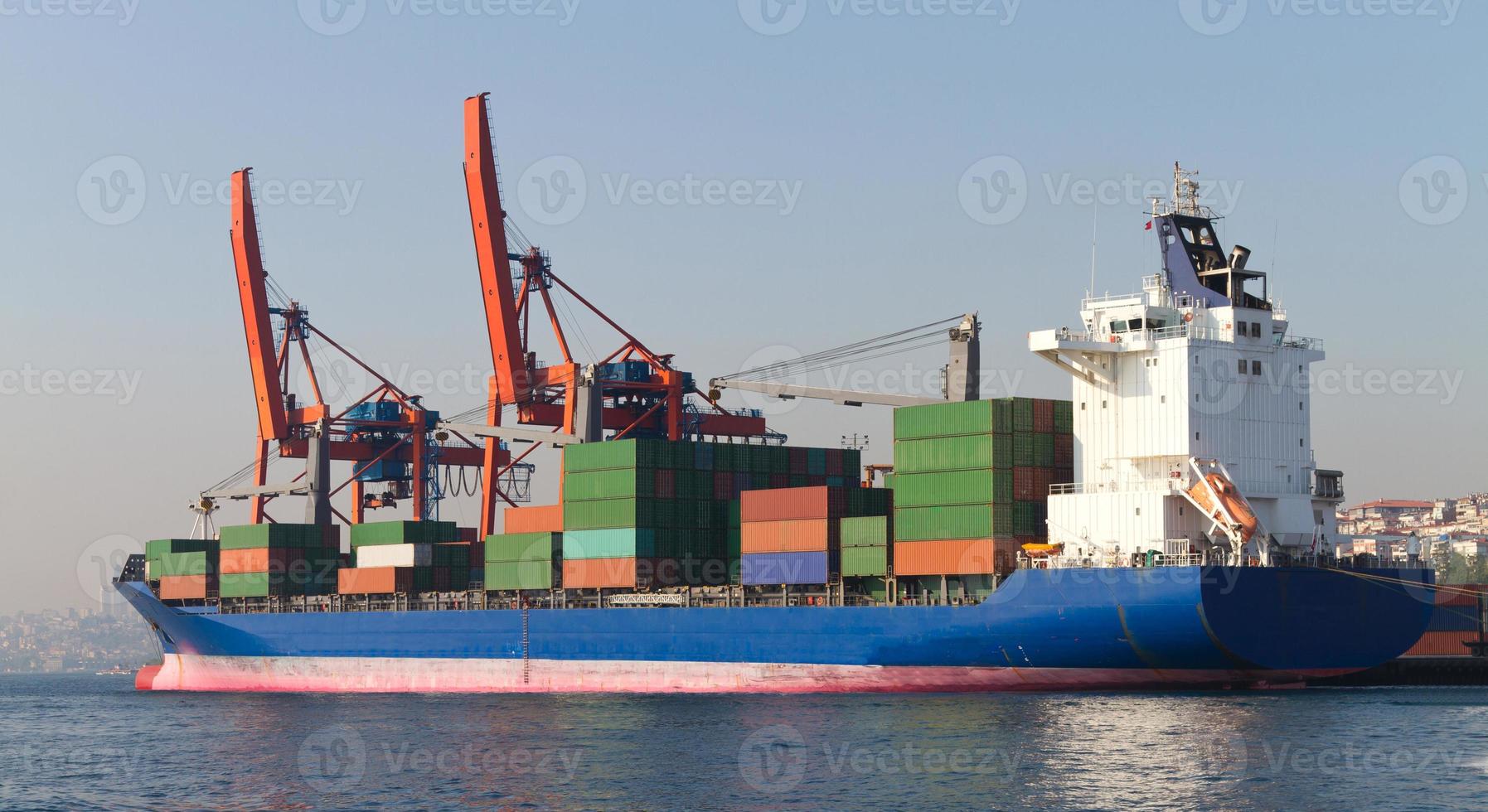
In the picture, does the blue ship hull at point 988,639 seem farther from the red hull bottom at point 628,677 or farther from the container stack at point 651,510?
the container stack at point 651,510

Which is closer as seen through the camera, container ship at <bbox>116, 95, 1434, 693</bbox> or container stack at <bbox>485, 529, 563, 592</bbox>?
container ship at <bbox>116, 95, 1434, 693</bbox>

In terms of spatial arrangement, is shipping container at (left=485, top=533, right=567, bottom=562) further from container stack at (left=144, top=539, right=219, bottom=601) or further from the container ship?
container stack at (left=144, top=539, right=219, bottom=601)

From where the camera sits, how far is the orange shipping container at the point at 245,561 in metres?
77.6

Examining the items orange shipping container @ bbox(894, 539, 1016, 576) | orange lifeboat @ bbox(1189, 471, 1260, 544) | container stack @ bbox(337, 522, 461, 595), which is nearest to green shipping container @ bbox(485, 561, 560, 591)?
container stack @ bbox(337, 522, 461, 595)

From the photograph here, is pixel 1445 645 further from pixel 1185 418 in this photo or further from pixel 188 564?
pixel 188 564

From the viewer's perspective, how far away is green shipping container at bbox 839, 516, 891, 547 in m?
54.8

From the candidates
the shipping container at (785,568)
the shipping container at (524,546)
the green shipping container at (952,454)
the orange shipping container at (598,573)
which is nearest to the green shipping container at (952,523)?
the green shipping container at (952,454)

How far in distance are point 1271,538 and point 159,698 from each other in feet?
164

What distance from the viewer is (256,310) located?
84.0 metres

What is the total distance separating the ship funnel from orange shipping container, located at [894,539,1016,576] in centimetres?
1142

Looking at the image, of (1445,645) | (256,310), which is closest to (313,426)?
(256,310)

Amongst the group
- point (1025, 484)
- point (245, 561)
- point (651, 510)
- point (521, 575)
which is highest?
point (1025, 484)

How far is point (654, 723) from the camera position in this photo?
160 ft

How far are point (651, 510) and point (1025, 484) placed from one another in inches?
577
